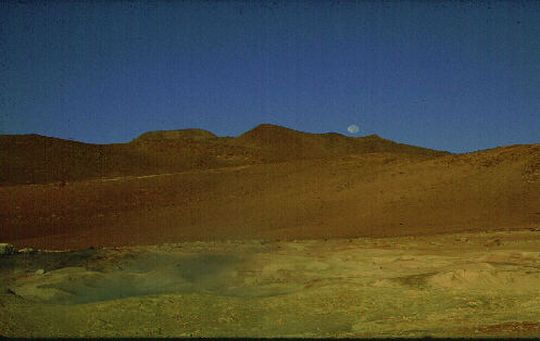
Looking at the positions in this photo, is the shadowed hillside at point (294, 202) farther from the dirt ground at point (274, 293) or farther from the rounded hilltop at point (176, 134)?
the rounded hilltop at point (176, 134)

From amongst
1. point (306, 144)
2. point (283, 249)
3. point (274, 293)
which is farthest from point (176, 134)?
point (274, 293)

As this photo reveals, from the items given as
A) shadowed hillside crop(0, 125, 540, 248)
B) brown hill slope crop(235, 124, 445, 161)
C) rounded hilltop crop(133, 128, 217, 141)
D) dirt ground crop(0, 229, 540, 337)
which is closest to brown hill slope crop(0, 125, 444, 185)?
brown hill slope crop(235, 124, 445, 161)

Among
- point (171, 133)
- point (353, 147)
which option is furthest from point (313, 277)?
point (171, 133)

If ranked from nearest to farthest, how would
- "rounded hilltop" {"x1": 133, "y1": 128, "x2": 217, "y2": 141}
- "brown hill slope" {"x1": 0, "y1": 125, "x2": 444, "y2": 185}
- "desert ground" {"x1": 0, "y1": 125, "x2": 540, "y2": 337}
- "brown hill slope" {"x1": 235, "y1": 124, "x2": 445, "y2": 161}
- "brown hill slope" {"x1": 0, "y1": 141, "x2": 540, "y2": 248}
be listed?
1. "desert ground" {"x1": 0, "y1": 125, "x2": 540, "y2": 337}
2. "brown hill slope" {"x1": 0, "y1": 141, "x2": 540, "y2": 248}
3. "brown hill slope" {"x1": 0, "y1": 125, "x2": 444, "y2": 185}
4. "brown hill slope" {"x1": 235, "y1": 124, "x2": 445, "y2": 161}
5. "rounded hilltop" {"x1": 133, "y1": 128, "x2": 217, "y2": 141}

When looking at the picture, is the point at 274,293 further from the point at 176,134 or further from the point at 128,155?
the point at 176,134

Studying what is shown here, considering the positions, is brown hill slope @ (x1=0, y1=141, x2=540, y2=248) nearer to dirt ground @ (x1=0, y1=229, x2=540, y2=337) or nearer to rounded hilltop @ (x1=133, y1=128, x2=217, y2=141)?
dirt ground @ (x1=0, y1=229, x2=540, y2=337)

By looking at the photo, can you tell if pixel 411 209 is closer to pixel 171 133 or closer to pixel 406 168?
pixel 406 168

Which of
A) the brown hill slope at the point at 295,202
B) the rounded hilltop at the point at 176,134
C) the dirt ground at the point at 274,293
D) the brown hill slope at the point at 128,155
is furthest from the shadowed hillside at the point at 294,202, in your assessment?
the rounded hilltop at the point at 176,134
